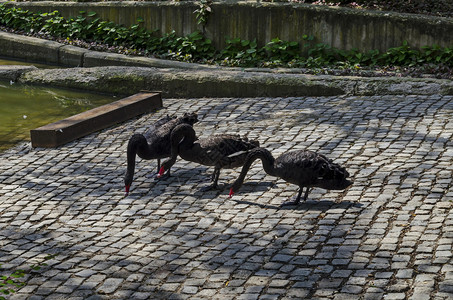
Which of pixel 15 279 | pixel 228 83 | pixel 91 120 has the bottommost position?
pixel 15 279

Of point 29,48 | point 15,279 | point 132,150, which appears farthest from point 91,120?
point 29,48

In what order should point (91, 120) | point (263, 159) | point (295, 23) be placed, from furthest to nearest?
point (295, 23) → point (91, 120) → point (263, 159)

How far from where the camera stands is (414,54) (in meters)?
12.1

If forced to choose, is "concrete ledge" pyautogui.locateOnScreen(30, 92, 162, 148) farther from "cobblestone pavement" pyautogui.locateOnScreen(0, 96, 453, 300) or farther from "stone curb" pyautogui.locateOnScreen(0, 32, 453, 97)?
"stone curb" pyautogui.locateOnScreen(0, 32, 453, 97)

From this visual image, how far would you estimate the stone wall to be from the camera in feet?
39.9

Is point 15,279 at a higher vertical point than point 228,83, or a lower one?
lower

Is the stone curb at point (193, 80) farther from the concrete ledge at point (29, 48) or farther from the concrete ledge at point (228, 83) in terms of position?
the concrete ledge at point (29, 48)

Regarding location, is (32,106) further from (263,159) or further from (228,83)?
(263,159)

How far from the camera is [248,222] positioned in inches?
264

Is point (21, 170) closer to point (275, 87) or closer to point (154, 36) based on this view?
point (275, 87)

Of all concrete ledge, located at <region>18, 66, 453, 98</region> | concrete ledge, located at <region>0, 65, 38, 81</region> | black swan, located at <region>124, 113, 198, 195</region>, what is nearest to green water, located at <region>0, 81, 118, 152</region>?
concrete ledge, located at <region>0, 65, 38, 81</region>

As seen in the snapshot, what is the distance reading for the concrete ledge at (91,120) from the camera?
9.49 metres

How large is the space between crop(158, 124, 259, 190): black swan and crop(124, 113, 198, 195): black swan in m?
0.18

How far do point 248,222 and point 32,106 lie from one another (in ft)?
21.8
